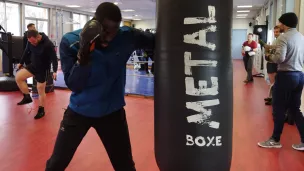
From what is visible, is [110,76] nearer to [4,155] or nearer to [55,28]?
[4,155]

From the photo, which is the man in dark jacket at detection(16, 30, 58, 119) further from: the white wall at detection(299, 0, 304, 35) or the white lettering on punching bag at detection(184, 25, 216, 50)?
the white wall at detection(299, 0, 304, 35)

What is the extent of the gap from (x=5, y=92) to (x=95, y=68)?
5.91 meters

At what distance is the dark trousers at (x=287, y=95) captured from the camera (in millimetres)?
3057

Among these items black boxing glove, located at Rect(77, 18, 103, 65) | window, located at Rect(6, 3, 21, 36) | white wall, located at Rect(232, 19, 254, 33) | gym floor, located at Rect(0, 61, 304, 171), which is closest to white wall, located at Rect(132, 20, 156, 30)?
white wall, located at Rect(232, 19, 254, 33)

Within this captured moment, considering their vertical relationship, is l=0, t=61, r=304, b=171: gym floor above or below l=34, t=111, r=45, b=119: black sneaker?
below

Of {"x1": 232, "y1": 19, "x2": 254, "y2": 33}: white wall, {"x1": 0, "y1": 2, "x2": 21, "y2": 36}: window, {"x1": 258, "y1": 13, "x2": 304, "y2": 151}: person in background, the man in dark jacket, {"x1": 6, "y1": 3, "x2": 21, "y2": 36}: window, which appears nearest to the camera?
{"x1": 258, "y1": 13, "x2": 304, "y2": 151}: person in background

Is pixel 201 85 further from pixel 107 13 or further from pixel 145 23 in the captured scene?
pixel 145 23

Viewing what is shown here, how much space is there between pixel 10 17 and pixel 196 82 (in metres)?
14.8

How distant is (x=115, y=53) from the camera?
67.6 inches

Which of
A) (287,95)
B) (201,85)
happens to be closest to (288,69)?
(287,95)

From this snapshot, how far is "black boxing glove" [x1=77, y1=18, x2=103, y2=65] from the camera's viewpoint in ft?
4.53

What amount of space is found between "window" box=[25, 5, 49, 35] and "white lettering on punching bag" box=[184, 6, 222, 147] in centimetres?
1552

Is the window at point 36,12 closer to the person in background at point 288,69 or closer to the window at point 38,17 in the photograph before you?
the window at point 38,17

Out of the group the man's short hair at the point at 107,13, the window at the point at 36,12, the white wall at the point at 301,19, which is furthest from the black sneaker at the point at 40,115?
the window at the point at 36,12
